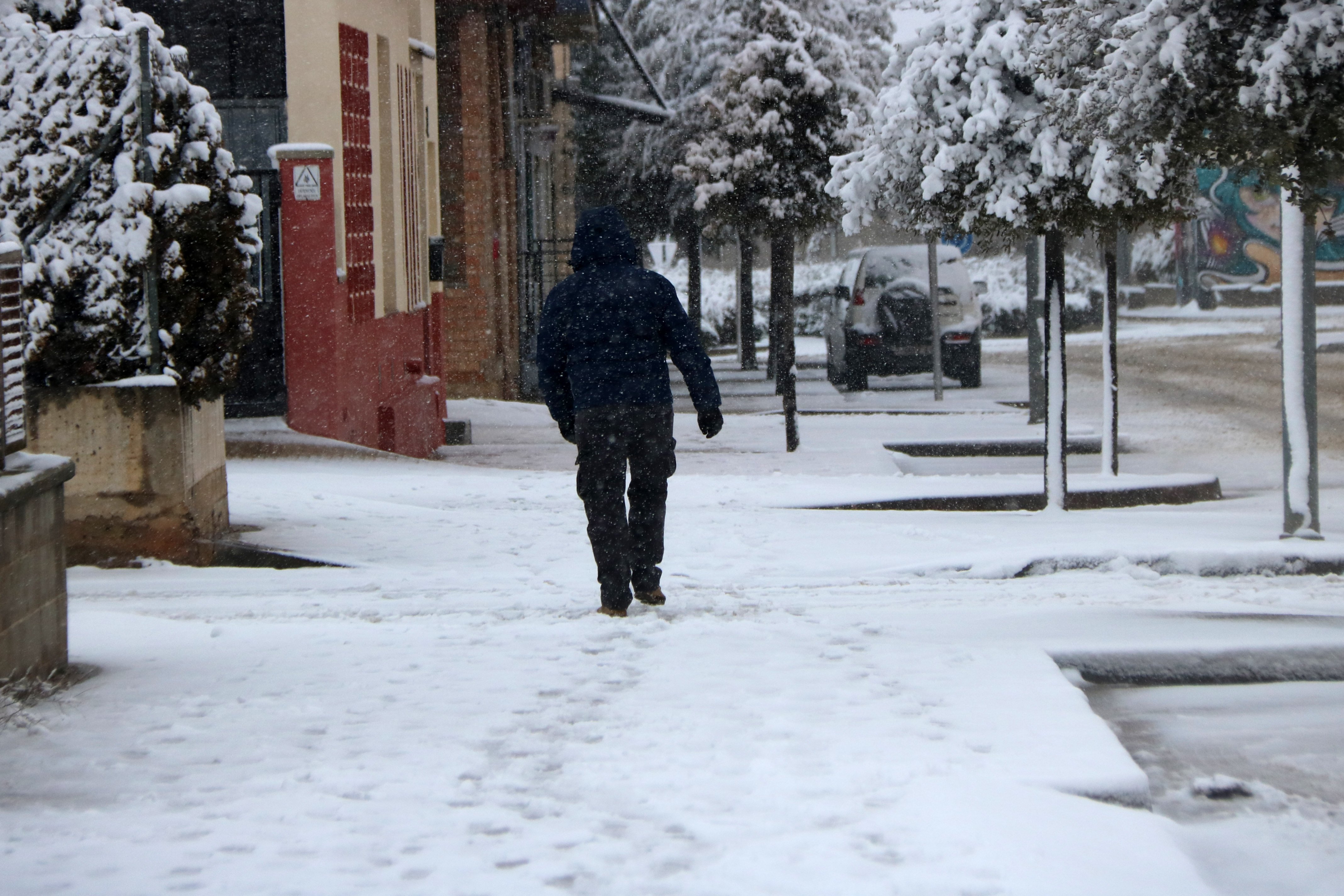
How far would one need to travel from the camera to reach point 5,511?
4.83 m

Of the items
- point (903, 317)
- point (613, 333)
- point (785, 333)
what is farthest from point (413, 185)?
point (613, 333)

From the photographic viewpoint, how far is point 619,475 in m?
6.32

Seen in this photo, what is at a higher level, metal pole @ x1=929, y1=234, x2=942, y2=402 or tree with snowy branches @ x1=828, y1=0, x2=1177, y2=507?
tree with snowy branches @ x1=828, y1=0, x2=1177, y2=507

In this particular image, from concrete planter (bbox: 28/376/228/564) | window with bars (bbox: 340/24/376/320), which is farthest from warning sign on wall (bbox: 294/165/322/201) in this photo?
concrete planter (bbox: 28/376/228/564)

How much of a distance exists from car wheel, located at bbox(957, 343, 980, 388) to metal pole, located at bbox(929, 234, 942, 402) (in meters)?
1.32

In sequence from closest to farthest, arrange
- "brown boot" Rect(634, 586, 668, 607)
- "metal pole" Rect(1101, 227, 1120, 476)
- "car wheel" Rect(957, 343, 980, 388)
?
"brown boot" Rect(634, 586, 668, 607)
"metal pole" Rect(1101, 227, 1120, 476)
"car wheel" Rect(957, 343, 980, 388)

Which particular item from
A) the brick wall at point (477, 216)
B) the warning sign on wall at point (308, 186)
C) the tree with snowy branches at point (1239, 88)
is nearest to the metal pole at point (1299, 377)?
the tree with snowy branches at point (1239, 88)

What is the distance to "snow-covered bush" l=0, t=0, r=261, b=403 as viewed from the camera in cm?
773

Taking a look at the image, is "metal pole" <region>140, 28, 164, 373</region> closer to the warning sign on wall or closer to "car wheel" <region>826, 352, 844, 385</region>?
the warning sign on wall

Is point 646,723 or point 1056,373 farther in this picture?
point 1056,373

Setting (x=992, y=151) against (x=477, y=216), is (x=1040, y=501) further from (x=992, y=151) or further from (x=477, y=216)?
(x=477, y=216)

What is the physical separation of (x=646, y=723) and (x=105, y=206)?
4.50 metres

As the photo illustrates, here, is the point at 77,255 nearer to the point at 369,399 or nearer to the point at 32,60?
the point at 32,60

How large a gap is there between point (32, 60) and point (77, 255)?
99 cm
